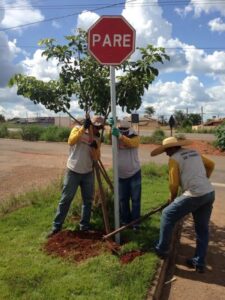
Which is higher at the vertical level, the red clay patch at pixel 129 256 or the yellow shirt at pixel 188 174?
the yellow shirt at pixel 188 174

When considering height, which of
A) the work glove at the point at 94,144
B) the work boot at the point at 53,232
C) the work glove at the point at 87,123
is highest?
the work glove at the point at 87,123

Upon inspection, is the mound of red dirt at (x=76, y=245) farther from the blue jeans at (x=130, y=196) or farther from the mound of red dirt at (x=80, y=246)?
the blue jeans at (x=130, y=196)

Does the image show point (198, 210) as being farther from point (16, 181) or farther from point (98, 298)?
point (16, 181)

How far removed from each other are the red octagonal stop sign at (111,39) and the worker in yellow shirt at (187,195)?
129cm

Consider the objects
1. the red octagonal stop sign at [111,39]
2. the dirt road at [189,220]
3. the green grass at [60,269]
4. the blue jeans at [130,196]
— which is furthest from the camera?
the blue jeans at [130,196]

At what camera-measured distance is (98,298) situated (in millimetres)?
4578

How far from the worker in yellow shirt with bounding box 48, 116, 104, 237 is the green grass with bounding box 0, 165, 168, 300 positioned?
0.47 m

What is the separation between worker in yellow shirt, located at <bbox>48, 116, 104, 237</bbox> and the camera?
6293 mm

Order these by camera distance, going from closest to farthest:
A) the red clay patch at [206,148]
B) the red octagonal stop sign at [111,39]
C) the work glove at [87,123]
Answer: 1. the red octagonal stop sign at [111,39]
2. the work glove at [87,123]
3. the red clay patch at [206,148]

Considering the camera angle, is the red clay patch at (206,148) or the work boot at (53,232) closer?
the work boot at (53,232)

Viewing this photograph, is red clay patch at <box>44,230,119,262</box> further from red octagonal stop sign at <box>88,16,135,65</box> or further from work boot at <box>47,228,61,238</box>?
red octagonal stop sign at <box>88,16,135,65</box>

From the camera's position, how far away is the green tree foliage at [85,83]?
696 cm

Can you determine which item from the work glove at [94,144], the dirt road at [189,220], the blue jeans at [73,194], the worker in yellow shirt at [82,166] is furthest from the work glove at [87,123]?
the dirt road at [189,220]

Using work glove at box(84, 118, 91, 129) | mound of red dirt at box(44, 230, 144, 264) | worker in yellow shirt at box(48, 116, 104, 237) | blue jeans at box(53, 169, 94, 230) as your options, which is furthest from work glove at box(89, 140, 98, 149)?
mound of red dirt at box(44, 230, 144, 264)
